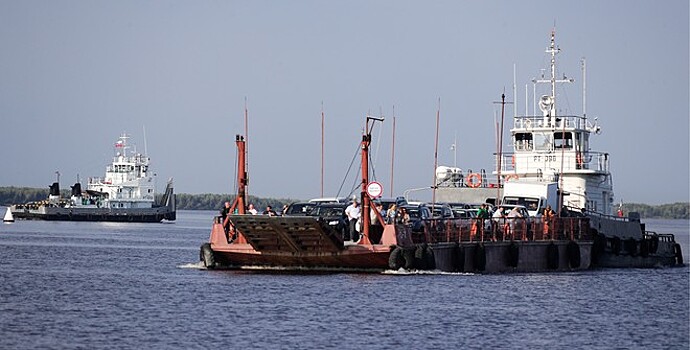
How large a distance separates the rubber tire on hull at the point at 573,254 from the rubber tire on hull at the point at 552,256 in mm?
1118

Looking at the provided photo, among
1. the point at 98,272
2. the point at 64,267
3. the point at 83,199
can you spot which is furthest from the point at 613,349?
the point at 83,199

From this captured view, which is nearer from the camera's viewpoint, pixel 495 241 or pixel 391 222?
pixel 391 222

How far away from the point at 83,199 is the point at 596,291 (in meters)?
108

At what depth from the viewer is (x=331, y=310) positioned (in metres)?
33.7

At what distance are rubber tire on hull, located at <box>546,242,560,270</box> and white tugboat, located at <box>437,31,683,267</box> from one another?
6205mm

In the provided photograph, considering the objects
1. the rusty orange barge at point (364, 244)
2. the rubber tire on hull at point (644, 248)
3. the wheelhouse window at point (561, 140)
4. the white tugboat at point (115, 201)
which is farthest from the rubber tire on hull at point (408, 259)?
the white tugboat at point (115, 201)

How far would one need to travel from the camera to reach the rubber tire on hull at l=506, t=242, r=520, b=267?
4872cm

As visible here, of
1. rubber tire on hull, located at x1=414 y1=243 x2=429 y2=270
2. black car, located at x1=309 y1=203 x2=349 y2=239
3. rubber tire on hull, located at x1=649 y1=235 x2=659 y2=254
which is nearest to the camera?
rubber tire on hull, located at x1=414 y1=243 x2=429 y2=270

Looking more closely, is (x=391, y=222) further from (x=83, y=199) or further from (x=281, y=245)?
(x=83, y=199)

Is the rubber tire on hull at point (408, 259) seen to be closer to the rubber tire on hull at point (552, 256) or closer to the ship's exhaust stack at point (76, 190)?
the rubber tire on hull at point (552, 256)

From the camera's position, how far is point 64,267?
5025 cm

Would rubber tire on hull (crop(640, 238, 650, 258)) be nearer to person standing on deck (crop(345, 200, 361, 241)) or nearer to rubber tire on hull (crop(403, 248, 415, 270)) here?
rubber tire on hull (crop(403, 248, 415, 270))

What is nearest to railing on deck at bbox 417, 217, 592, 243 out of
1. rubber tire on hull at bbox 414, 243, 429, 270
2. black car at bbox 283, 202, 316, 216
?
rubber tire on hull at bbox 414, 243, 429, 270

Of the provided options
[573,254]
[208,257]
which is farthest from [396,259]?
[573,254]
